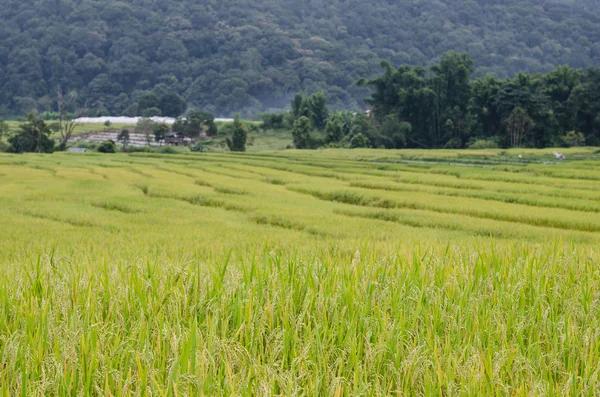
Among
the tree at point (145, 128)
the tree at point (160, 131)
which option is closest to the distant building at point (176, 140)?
the tree at point (160, 131)

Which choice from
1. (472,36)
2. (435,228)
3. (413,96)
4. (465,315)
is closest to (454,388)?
(465,315)

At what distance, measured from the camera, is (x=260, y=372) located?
2129 mm

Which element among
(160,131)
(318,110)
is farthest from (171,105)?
(160,131)

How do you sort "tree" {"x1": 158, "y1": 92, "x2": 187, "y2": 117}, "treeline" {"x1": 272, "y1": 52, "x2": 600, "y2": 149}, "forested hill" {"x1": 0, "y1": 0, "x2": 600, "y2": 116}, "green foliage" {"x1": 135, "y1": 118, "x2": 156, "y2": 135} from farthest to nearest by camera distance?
"forested hill" {"x1": 0, "y1": 0, "x2": 600, "y2": 116} < "tree" {"x1": 158, "y1": 92, "x2": 187, "y2": 117} < "green foliage" {"x1": 135, "y1": 118, "x2": 156, "y2": 135} < "treeline" {"x1": 272, "y1": 52, "x2": 600, "y2": 149}

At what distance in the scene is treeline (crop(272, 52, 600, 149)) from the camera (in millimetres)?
47062

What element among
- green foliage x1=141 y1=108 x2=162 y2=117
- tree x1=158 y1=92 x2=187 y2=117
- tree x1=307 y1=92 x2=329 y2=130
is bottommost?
tree x1=307 y1=92 x2=329 y2=130

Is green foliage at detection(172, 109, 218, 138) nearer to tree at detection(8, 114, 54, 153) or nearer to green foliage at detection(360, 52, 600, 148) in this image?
tree at detection(8, 114, 54, 153)

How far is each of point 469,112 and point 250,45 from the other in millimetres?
80860

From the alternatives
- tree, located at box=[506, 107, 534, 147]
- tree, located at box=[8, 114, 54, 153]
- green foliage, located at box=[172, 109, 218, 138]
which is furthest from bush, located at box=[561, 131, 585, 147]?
tree, located at box=[8, 114, 54, 153]

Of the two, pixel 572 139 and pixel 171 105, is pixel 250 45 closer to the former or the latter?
pixel 171 105

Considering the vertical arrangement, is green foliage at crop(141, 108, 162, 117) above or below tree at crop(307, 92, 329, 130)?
above

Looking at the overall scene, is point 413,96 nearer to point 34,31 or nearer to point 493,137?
point 493,137

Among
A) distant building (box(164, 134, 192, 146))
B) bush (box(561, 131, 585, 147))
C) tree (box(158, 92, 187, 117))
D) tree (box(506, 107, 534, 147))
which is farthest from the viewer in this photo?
tree (box(158, 92, 187, 117))

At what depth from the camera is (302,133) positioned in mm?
56125
